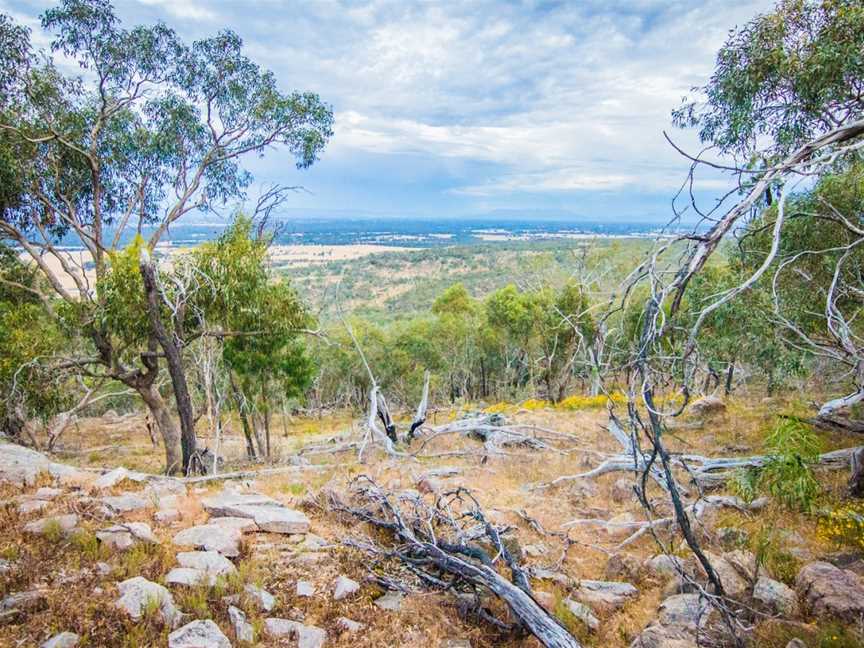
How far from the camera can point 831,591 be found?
3.88 m

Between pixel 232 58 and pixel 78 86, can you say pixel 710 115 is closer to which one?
pixel 232 58

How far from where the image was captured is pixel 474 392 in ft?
117

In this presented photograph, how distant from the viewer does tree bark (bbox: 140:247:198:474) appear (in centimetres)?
925

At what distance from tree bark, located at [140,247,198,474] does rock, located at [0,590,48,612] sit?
20.8 ft

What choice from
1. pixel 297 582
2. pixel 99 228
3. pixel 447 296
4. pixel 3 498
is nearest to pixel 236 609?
pixel 297 582

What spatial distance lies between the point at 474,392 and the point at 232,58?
2664cm

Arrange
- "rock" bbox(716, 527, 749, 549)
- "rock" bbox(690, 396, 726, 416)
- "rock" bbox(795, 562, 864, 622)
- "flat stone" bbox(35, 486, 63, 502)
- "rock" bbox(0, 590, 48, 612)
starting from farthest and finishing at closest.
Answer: "rock" bbox(690, 396, 726, 416) < "flat stone" bbox(35, 486, 63, 502) < "rock" bbox(716, 527, 749, 549) < "rock" bbox(795, 562, 864, 622) < "rock" bbox(0, 590, 48, 612)

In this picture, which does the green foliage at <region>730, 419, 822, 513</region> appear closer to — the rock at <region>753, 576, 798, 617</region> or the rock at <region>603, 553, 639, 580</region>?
the rock at <region>603, 553, 639, 580</region>

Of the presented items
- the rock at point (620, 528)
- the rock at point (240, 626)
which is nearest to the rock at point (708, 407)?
the rock at point (620, 528)

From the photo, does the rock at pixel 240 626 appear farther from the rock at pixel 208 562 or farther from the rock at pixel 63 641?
the rock at pixel 63 641

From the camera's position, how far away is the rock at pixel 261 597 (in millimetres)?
4054

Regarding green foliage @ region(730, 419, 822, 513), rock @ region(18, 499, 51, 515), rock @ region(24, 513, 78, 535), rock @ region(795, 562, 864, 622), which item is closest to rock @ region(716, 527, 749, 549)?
green foliage @ region(730, 419, 822, 513)

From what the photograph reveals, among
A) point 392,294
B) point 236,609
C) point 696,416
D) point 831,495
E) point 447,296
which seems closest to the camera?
point 236,609

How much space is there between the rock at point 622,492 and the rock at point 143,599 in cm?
625
